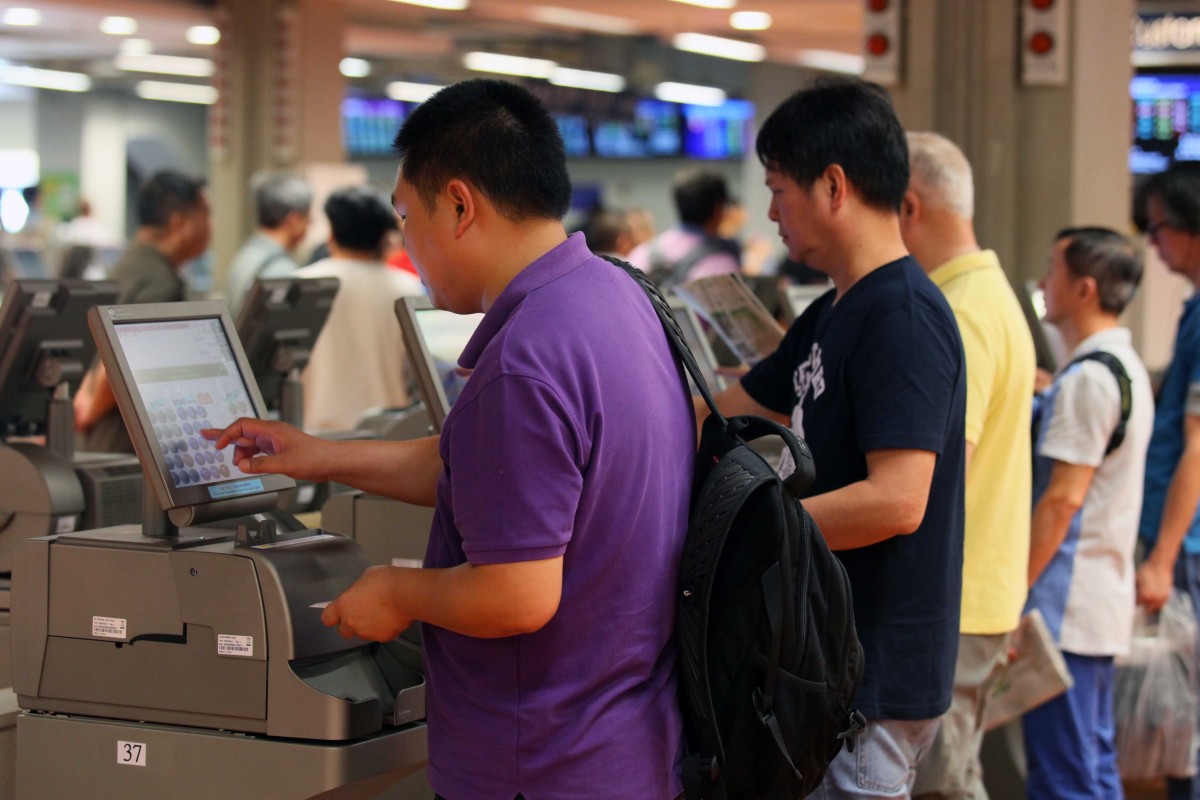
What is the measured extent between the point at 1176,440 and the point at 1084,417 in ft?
2.22

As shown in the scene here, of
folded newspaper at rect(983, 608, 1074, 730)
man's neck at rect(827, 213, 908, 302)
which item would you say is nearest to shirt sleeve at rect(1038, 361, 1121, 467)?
folded newspaper at rect(983, 608, 1074, 730)

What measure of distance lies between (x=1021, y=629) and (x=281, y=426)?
6.37 ft

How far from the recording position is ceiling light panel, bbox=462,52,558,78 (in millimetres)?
14555

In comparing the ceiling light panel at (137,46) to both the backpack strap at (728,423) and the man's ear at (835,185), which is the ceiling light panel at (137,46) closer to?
the man's ear at (835,185)

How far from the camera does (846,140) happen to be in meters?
2.25

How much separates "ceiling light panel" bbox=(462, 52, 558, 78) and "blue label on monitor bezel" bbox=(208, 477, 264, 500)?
12.4 metres

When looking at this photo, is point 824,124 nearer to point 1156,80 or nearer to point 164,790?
point 164,790

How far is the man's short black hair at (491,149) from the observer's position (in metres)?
1.69

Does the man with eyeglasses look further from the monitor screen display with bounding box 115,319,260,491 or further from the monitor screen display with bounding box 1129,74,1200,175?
the monitor screen display with bounding box 1129,74,1200,175

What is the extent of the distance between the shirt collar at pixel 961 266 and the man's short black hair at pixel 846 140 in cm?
51

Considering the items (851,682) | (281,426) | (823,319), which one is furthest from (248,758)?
(823,319)

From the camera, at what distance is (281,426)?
2.01 metres

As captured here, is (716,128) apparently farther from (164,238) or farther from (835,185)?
(835,185)

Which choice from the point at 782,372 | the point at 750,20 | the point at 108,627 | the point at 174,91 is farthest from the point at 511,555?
the point at 174,91
